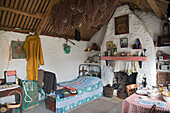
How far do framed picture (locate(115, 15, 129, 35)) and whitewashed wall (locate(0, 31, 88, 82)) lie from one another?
2.00 meters

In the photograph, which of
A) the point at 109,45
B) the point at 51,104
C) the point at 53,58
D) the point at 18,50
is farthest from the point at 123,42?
the point at 18,50

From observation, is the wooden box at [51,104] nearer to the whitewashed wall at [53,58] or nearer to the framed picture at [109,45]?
the whitewashed wall at [53,58]

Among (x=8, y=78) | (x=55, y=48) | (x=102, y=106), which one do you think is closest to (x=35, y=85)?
(x=8, y=78)

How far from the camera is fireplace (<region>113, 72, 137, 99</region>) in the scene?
170 inches

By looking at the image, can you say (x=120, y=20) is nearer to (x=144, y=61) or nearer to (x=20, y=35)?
(x=144, y=61)

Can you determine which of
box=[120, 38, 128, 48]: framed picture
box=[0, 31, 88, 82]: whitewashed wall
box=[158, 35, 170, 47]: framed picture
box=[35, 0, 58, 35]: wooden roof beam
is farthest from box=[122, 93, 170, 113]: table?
box=[0, 31, 88, 82]: whitewashed wall

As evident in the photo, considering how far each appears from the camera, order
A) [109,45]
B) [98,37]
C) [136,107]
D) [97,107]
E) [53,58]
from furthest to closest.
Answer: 1. [98,37]
2. [109,45]
3. [53,58]
4. [97,107]
5. [136,107]

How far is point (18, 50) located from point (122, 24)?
12.2 feet

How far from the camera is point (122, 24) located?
4406mm

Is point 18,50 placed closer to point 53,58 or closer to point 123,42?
point 53,58

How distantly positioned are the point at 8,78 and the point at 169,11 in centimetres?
374

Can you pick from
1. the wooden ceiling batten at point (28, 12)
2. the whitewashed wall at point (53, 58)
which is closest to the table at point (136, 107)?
the wooden ceiling batten at point (28, 12)

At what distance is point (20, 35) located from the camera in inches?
147

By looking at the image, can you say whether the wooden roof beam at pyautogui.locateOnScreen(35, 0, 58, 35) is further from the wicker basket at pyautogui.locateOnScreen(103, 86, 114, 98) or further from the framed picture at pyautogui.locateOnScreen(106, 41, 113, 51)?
the wicker basket at pyautogui.locateOnScreen(103, 86, 114, 98)
